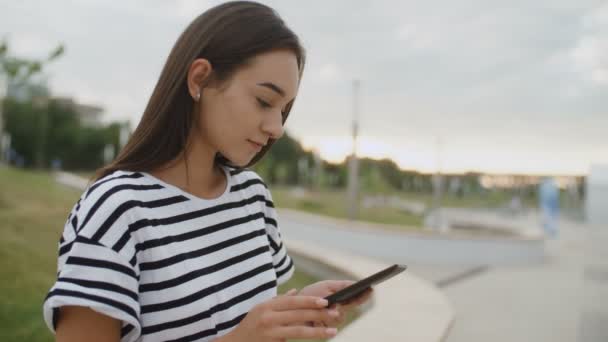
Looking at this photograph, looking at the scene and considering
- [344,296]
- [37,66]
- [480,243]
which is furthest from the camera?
[480,243]

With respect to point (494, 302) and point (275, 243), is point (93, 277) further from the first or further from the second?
point (494, 302)

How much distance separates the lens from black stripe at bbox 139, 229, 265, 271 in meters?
1.14

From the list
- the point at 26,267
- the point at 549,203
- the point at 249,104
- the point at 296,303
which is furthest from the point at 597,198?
the point at 296,303

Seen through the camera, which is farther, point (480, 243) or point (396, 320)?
point (480, 243)

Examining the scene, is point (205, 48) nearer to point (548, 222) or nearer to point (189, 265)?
point (189, 265)

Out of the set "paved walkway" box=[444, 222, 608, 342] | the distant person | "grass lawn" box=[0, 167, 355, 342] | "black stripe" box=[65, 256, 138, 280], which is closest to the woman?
"black stripe" box=[65, 256, 138, 280]

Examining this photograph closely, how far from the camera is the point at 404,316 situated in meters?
4.36

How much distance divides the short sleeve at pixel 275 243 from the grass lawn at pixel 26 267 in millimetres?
2911

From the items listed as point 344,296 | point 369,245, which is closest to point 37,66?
point 344,296

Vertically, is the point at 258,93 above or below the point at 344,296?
above

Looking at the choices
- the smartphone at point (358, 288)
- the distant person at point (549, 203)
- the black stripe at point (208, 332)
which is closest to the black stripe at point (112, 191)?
the black stripe at point (208, 332)

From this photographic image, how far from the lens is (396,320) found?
13.7 feet

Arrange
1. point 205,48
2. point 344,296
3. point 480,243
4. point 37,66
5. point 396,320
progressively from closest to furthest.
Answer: point 344,296
point 205,48
point 396,320
point 37,66
point 480,243

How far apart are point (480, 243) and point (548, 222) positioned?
23.2ft
